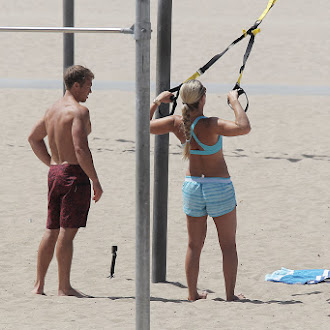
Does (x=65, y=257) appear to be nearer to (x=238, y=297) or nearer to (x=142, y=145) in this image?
(x=238, y=297)

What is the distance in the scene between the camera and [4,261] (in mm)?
6816

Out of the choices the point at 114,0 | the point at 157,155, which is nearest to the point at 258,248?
the point at 157,155

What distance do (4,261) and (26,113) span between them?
28.1 ft

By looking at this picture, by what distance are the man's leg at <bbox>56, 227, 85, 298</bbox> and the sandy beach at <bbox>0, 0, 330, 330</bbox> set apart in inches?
6.1

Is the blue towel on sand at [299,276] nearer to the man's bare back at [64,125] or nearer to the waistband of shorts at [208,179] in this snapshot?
the waistband of shorts at [208,179]

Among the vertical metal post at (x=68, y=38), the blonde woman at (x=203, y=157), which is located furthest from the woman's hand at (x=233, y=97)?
the vertical metal post at (x=68, y=38)

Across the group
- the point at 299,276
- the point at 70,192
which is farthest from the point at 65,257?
the point at 299,276

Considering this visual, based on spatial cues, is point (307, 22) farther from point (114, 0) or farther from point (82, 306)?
point (82, 306)

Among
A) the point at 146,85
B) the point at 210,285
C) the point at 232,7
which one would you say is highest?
the point at 232,7

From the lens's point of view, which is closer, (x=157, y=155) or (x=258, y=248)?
(x=157, y=155)

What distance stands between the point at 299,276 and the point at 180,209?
2.64 meters

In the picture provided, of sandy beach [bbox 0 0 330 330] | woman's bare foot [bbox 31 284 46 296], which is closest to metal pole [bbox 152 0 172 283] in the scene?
sandy beach [bbox 0 0 330 330]

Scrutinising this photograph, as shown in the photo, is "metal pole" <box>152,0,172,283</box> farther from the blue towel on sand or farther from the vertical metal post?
the vertical metal post

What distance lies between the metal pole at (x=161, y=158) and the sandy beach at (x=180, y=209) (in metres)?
0.23
